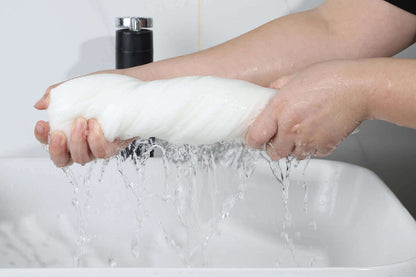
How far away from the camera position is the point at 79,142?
52cm

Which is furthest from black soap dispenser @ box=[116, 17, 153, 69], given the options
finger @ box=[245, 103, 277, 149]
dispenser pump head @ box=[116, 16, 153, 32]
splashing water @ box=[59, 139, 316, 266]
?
finger @ box=[245, 103, 277, 149]

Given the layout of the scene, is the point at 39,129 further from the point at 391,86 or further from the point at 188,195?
the point at 391,86

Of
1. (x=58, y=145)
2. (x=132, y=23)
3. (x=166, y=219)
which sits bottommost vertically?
(x=166, y=219)

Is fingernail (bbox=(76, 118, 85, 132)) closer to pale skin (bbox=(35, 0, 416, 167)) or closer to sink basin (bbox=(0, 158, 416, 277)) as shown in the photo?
pale skin (bbox=(35, 0, 416, 167))

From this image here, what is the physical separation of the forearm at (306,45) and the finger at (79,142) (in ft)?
0.55

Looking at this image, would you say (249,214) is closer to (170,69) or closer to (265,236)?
(265,236)

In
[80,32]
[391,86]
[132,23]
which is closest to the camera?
[391,86]

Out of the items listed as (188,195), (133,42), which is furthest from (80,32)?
(188,195)

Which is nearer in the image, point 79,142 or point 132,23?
point 79,142

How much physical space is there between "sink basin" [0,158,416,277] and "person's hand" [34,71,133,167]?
15cm

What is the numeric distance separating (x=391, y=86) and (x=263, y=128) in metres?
0.13

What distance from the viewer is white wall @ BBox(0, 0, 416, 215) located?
2.67 feet

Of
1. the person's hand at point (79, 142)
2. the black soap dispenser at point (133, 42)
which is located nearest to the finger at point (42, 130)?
the person's hand at point (79, 142)

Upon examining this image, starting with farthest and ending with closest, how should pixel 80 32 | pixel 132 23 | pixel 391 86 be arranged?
pixel 80 32, pixel 132 23, pixel 391 86
